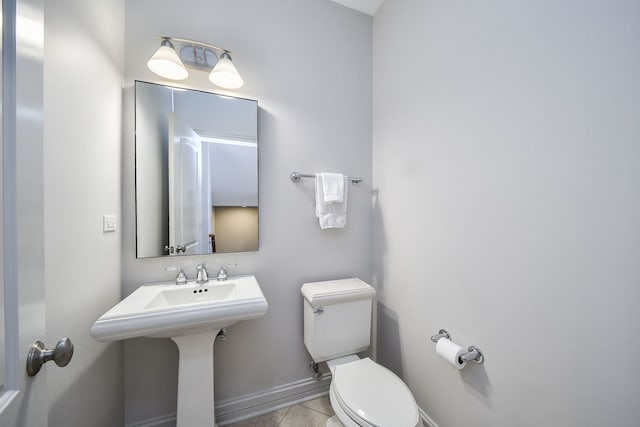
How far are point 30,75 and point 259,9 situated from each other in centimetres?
146

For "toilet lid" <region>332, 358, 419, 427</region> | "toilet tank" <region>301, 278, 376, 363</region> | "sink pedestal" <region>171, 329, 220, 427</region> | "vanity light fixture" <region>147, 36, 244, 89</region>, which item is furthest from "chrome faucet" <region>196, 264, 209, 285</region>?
"vanity light fixture" <region>147, 36, 244, 89</region>

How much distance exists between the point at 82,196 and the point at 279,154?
3.20 ft

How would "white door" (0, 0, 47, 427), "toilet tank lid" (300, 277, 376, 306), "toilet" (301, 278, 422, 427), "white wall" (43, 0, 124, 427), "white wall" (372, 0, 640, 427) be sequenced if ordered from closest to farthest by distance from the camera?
"white door" (0, 0, 47, 427) → "white wall" (372, 0, 640, 427) → "white wall" (43, 0, 124, 427) → "toilet" (301, 278, 422, 427) → "toilet tank lid" (300, 277, 376, 306)

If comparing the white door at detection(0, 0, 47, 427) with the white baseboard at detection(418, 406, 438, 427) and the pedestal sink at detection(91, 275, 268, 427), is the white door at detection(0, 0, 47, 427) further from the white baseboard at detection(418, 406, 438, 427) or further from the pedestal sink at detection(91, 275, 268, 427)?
the white baseboard at detection(418, 406, 438, 427)

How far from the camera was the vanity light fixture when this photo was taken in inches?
48.3

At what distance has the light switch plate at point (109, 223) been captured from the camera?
1098mm

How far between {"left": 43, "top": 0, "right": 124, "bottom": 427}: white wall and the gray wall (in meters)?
0.11

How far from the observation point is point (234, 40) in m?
1.45

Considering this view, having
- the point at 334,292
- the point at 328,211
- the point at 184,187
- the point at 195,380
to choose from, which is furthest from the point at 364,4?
the point at 195,380

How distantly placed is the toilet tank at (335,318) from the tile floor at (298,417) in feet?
1.25

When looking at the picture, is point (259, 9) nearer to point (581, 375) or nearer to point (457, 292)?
point (457, 292)

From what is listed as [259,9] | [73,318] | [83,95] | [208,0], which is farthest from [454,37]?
[73,318]

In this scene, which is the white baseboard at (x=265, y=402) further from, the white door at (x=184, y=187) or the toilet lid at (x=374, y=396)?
the white door at (x=184, y=187)

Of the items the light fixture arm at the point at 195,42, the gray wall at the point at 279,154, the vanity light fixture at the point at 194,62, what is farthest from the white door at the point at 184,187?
the light fixture arm at the point at 195,42
